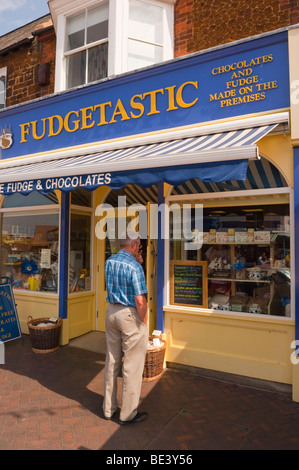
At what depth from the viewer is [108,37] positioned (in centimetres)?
648

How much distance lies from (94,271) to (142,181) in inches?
135

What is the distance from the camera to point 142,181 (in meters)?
4.11

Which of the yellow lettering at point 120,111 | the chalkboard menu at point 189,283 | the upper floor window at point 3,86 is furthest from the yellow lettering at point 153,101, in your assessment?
the upper floor window at point 3,86

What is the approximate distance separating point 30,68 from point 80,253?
5.12m

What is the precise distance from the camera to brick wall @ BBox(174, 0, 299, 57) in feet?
18.8

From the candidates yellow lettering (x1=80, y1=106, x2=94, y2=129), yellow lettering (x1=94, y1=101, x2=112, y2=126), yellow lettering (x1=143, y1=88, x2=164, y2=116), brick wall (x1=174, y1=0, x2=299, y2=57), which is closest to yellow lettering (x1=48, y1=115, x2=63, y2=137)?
yellow lettering (x1=80, y1=106, x2=94, y2=129)

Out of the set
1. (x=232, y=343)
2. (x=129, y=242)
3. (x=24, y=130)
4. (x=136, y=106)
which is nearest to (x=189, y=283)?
(x=232, y=343)

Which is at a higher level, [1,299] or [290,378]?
[1,299]

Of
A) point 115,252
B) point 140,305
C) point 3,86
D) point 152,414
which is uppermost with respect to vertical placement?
point 3,86

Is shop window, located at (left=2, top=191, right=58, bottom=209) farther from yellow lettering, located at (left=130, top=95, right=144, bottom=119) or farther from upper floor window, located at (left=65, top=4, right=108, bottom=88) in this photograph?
upper floor window, located at (left=65, top=4, right=108, bottom=88)

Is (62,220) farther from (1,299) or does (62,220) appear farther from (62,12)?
(62,12)

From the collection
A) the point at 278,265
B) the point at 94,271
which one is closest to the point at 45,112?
the point at 94,271

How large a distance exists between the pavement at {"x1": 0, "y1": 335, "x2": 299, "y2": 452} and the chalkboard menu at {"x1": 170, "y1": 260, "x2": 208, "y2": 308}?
1.03 m

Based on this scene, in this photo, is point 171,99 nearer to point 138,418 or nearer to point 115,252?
point 115,252
